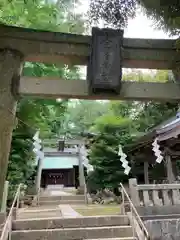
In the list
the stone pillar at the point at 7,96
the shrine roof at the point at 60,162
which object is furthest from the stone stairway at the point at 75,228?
the shrine roof at the point at 60,162

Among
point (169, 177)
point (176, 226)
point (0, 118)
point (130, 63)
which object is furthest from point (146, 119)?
point (0, 118)

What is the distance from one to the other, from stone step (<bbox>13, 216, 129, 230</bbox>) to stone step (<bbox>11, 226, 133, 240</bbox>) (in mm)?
293

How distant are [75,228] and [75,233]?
0.66ft

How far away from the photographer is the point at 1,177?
3092 mm

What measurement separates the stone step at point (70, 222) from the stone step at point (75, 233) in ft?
0.96

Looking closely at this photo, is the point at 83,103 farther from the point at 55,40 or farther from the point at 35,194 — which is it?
the point at 55,40

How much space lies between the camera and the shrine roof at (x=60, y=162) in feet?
60.7

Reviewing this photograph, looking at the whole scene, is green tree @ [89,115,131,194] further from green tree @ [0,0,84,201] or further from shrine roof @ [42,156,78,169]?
shrine roof @ [42,156,78,169]

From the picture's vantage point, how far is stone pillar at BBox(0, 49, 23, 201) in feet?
10.3

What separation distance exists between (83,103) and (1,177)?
74.8 ft

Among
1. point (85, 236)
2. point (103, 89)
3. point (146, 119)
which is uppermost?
point (146, 119)

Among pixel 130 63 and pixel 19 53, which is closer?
pixel 19 53

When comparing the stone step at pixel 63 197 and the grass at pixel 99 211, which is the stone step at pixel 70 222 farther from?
the stone step at pixel 63 197

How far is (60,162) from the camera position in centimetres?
1891
